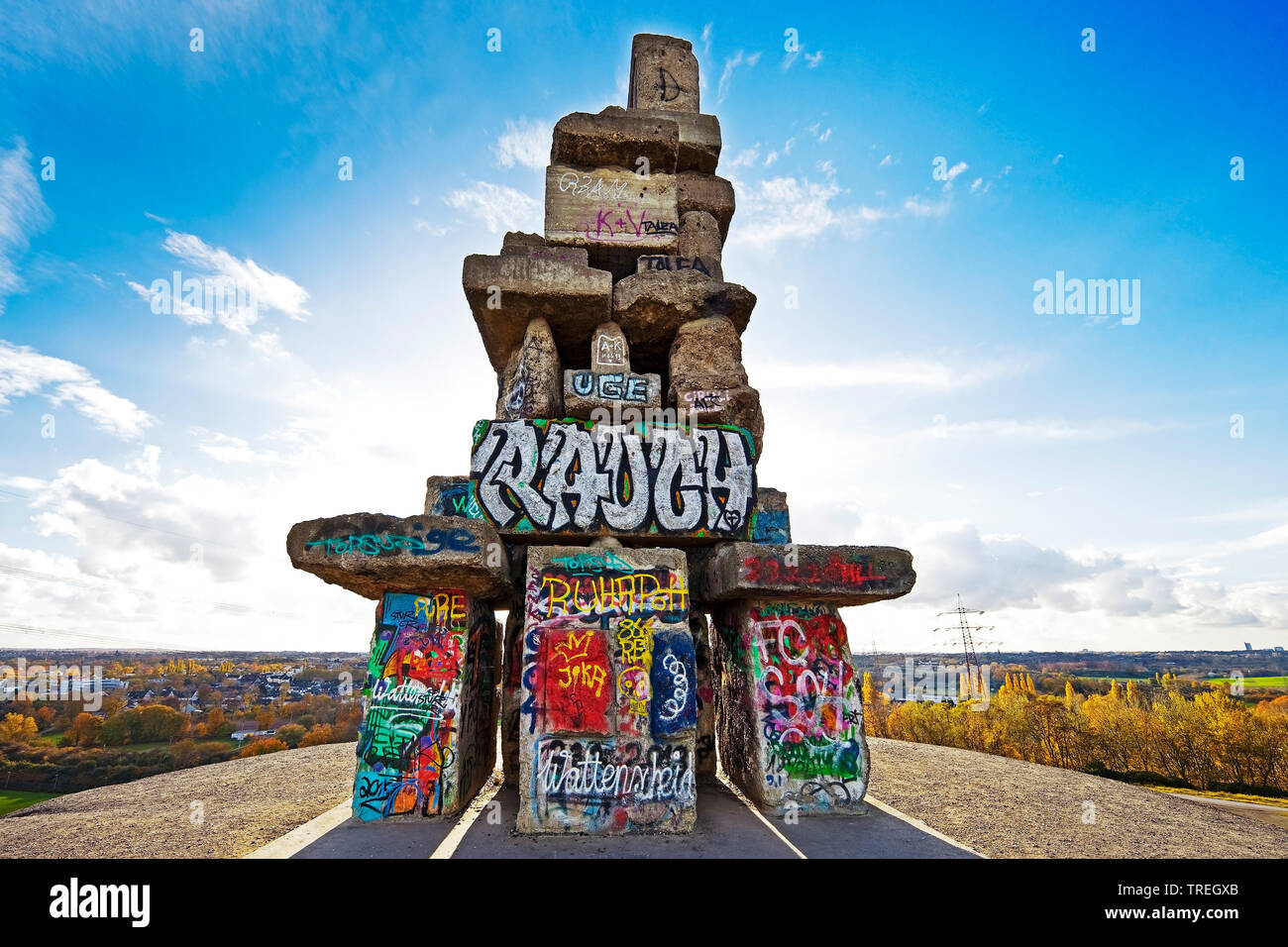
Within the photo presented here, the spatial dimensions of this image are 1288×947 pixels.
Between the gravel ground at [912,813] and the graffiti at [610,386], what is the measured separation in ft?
19.7

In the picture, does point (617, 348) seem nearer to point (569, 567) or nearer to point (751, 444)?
point (751, 444)

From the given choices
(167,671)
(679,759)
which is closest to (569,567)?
(679,759)

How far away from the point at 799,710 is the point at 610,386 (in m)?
4.64

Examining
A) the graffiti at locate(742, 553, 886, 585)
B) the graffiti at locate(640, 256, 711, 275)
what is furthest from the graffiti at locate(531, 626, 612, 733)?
the graffiti at locate(640, 256, 711, 275)

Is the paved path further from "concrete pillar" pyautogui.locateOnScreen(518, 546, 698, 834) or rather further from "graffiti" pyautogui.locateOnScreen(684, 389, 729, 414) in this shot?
"graffiti" pyautogui.locateOnScreen(684, 389, 729, 414)

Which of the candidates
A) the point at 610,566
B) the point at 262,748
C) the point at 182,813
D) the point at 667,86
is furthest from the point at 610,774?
the point at 262,748

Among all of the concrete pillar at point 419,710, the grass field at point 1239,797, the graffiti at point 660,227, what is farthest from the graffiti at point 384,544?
the grass field at point 1239,797

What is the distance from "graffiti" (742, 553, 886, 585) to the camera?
6133 mm

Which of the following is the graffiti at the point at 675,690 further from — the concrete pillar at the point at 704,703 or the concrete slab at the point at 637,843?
the concrete pillar at the point at 704,703

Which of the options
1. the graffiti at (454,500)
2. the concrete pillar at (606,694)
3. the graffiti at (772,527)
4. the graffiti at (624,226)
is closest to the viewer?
the concrete pillar at (606,694)

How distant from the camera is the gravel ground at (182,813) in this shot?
19.4 ft

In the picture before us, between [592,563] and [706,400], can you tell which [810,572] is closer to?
[592,563]

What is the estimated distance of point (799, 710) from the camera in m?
6.38

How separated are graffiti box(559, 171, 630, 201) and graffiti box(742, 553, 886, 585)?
633 centimetres
